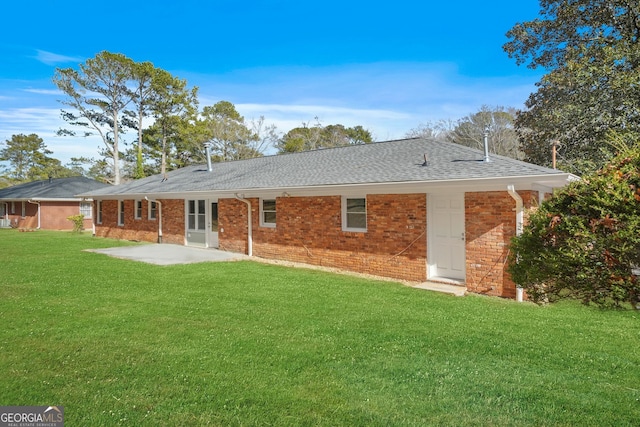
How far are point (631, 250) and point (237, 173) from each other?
1625cm

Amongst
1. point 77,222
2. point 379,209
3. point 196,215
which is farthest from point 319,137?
point 379,209

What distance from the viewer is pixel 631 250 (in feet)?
9.64

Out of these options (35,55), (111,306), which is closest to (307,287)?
(111,306)

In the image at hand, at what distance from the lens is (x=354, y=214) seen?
1198 centimetres

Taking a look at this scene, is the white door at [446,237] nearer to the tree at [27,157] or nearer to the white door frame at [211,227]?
the white door frame at [211,227]

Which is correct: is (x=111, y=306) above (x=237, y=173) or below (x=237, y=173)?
below

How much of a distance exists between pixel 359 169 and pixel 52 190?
95.8 ft

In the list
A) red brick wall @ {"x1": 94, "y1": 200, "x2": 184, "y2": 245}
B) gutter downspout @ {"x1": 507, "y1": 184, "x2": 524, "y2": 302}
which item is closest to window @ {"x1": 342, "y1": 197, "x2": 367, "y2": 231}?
gutter downspout @ {"x1": 507, "y1": 184, "x2": 524, "y2": 302}

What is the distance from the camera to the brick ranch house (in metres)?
9.20

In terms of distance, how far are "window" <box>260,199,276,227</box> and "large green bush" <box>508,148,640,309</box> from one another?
11180 mm

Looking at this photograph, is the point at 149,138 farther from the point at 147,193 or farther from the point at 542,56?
the point at 542,56

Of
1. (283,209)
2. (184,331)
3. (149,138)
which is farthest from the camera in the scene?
(149,138)

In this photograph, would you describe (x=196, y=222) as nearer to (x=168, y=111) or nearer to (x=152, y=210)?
(x=152, y=210)

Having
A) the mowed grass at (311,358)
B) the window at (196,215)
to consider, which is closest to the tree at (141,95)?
the window at (196,215)
